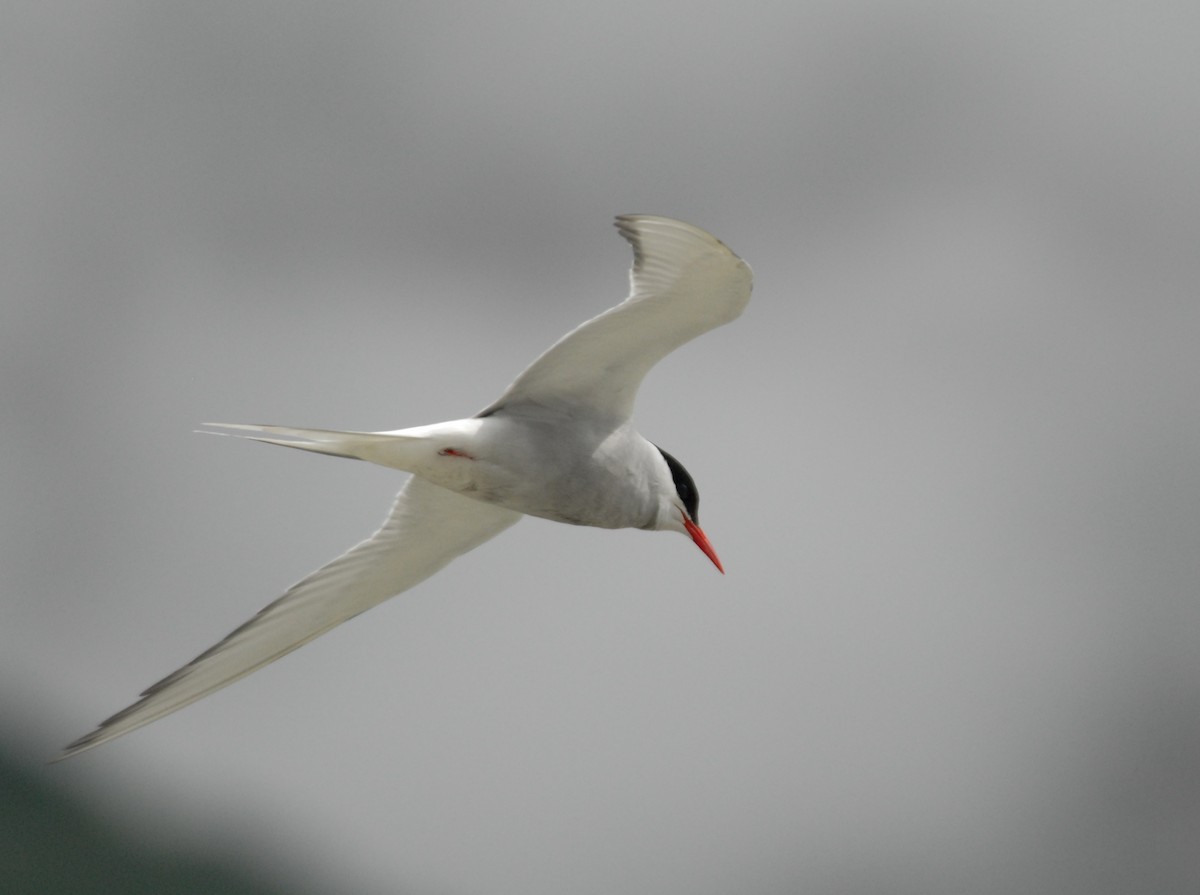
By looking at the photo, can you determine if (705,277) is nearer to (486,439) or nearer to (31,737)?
(486,439)

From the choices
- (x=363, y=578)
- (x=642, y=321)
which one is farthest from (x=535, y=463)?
(x=363, y=578)

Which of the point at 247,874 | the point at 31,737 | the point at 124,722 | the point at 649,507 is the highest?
the point at 649,507

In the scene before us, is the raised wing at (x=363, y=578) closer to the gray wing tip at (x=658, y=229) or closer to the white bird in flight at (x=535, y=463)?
the white bird in flight at (x=535, y=463)

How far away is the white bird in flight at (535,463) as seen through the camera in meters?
5.83

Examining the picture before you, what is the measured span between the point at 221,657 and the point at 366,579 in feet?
2.29

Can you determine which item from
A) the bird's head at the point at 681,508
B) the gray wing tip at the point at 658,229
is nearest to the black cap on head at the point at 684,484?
the bird's head at the point at 681,508

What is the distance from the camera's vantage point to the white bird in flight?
230 inches

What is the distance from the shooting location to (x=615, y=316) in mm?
5930

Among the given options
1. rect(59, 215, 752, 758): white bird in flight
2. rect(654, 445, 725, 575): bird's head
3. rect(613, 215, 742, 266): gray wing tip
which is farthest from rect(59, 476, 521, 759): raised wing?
rect(613, 215, 742, 266): gray wing tip

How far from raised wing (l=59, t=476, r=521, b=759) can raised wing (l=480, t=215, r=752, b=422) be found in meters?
0.73

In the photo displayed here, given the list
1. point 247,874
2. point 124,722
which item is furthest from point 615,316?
point 247,874

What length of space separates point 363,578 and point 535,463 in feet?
3.76

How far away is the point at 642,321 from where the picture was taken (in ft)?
19.8

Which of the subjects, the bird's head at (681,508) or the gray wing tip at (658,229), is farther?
the bird's head at (681,508)
